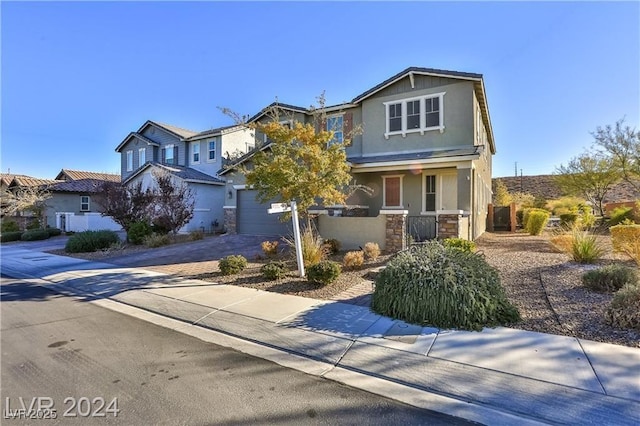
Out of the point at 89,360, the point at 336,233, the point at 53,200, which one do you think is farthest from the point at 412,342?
the point at 53,200

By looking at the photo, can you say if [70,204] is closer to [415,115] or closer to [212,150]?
[212,150]

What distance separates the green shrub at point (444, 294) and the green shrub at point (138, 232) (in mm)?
13759

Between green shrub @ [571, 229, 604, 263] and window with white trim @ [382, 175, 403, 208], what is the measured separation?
801 cm

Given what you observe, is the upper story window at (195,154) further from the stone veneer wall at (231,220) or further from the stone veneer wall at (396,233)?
the stone veneer wall at (396,233)

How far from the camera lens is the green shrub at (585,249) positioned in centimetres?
850

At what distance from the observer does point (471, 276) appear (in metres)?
5.50

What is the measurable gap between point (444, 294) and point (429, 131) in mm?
10955

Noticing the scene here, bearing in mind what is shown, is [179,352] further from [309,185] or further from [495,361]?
[309,185]

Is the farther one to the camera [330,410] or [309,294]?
[309,294]

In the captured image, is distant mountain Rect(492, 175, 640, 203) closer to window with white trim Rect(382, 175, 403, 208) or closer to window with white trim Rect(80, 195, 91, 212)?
window with white trim Rect(382, 175, 403, 208)

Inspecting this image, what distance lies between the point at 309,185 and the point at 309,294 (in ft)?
10.3

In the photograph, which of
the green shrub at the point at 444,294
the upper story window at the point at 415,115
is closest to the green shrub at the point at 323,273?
the green shrub at the point at 444,294
